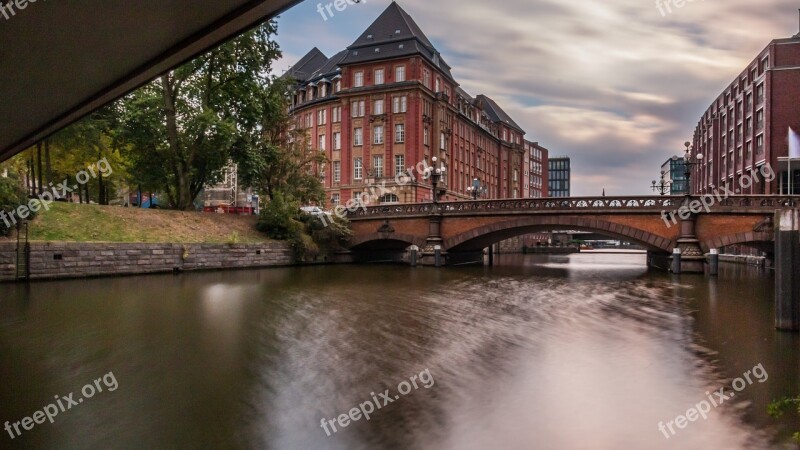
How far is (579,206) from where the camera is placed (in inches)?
1435

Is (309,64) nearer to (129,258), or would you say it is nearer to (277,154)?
(277,154)

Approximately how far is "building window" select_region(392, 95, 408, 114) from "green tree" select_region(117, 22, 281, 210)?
2163cm

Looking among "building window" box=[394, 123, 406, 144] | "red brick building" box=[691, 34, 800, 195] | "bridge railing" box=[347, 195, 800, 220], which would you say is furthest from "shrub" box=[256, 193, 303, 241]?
"red brick building" box=[691, 34, 800, 195]

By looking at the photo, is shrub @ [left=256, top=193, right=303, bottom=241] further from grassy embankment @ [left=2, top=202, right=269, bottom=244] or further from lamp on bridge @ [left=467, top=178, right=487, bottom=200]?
lamp on bridge @ [left=467, top=178, right=487, bottom=200]

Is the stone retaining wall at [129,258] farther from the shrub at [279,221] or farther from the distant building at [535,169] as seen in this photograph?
the distant building at [535,169]

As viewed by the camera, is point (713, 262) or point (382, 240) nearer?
point (713, 262)

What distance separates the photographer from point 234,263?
3528cm

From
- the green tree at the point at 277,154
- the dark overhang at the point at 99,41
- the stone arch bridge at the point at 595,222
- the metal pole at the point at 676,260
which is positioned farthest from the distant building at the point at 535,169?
the dark overhang at the point at 99,41

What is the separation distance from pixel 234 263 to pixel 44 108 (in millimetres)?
26059

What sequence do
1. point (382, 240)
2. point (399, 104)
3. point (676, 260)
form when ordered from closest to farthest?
point (676, 260), point (382, 240), point (399, 104)

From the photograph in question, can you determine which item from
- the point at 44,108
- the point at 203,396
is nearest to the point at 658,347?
the point at 203,396

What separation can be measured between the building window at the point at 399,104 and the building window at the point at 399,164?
16.4 feet

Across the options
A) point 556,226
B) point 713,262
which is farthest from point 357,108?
point 713,262

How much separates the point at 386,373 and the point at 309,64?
78.2 m
